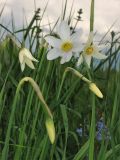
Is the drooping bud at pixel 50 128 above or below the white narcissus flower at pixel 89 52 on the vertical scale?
below

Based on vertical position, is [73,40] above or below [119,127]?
above

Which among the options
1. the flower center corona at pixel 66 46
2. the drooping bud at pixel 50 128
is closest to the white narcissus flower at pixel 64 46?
the flower center corona at pixel 66 46

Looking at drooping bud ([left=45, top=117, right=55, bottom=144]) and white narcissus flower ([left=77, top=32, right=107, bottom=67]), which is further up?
white narcissus flower ([left=77, top=32, right=107, bottom=67])

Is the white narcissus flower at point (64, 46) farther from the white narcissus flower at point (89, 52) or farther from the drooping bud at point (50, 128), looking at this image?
the drooping bud at point (50, 128)

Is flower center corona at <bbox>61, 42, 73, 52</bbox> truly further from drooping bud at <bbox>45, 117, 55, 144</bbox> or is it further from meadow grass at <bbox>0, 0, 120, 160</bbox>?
drooping bud at <bbox>45, 117, 55, 144</bbox>

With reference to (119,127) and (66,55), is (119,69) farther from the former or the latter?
(66,55)

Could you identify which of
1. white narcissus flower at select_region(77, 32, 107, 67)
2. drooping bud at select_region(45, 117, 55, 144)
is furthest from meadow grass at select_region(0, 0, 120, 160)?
drooping bud at select_region(45, 117, 55, 144)

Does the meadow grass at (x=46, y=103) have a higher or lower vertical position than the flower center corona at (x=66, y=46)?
lower

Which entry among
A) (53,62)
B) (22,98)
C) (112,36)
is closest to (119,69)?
(112,36)

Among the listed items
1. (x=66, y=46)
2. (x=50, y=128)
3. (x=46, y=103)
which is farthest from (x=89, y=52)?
(x=50, y=128)

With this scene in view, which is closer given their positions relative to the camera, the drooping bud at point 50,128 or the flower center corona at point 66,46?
the drooping bud at point 50,128

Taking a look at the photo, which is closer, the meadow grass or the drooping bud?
the drooping bud
